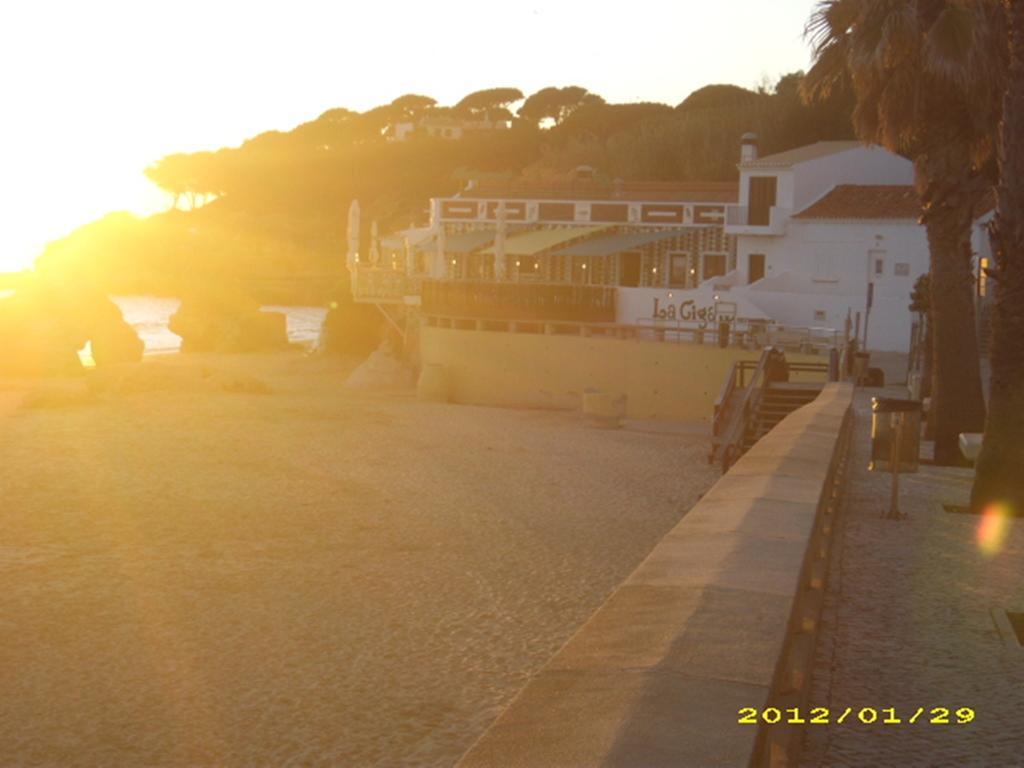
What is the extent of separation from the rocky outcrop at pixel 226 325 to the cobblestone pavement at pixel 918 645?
2618 inches

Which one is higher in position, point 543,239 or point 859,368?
point 543,239

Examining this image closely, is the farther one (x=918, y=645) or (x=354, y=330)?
(x=354, y=330)

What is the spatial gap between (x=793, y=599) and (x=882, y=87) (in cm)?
1347

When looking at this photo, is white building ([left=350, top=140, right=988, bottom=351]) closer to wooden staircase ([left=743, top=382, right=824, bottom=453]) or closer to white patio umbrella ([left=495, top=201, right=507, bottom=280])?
white patio umbrella ([left=495, top=201, right=507, bottom=280])

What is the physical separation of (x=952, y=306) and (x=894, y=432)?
23.3 ft

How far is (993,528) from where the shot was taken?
11664 mm

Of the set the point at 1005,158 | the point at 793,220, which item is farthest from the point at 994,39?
the point at 793,220

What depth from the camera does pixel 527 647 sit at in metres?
11.3

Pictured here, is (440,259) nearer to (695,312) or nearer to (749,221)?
(749,221)

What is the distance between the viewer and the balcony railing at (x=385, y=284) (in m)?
51.9

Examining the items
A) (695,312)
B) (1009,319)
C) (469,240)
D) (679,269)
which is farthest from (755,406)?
(469,240)

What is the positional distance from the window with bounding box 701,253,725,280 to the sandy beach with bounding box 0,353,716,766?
21693 millimetres

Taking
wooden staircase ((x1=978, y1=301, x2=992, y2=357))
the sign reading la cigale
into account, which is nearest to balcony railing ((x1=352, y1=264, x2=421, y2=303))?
the sign reading la cigale
